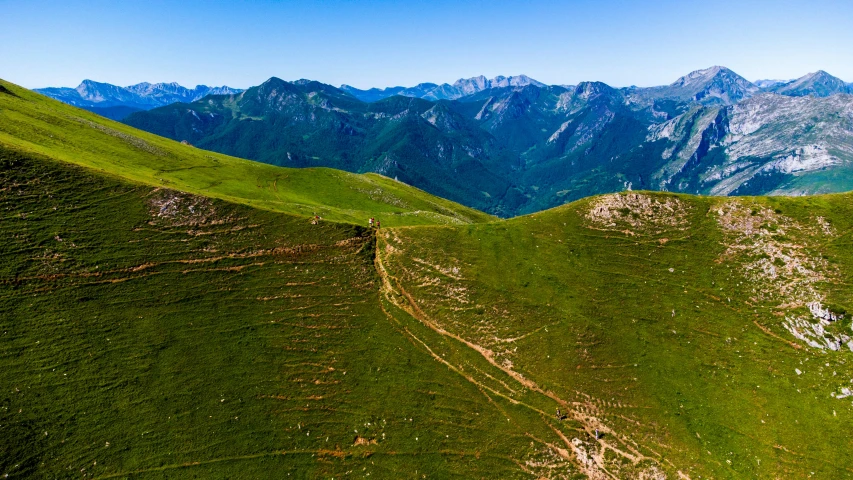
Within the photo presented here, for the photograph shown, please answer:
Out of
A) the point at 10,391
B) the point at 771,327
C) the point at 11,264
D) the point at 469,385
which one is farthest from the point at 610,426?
the point at 11,264

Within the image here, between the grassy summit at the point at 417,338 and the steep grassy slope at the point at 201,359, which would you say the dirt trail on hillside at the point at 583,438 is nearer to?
the grassy summit at the point at 417,338

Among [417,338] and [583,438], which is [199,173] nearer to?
[417,338]

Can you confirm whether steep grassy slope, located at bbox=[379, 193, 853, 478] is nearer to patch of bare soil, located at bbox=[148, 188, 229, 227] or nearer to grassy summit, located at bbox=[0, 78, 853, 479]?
grassy summit, located at bbox=[0, 78, 853, 479]

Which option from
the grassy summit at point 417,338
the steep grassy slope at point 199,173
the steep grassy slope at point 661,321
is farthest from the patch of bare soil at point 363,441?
A: the steep grassy slope at point 199,173

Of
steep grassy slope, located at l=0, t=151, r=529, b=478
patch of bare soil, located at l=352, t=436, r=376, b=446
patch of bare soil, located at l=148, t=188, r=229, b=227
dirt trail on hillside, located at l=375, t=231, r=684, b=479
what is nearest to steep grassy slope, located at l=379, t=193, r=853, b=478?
dirt trail on hillside, located at l=375, t=231, r=684, b=479

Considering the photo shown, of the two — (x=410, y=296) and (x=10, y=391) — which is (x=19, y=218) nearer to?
(x=10, y=391)

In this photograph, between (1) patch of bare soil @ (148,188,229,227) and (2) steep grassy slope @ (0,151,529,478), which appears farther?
(1) patch of bare soil @ (148,188,229,227)
